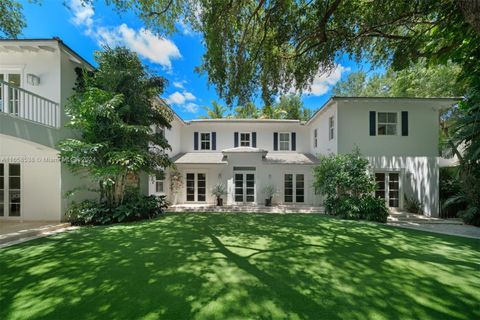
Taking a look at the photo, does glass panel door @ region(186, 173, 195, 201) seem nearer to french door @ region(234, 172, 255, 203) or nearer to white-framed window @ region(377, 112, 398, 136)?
french door @ region(234, 172, 255, 203)

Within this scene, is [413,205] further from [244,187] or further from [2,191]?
[2,191]

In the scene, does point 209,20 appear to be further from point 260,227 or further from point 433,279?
point 433,279

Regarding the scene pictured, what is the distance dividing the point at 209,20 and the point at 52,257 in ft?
28.1

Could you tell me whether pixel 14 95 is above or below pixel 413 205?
above

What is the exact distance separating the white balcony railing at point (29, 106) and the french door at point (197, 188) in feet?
28.9

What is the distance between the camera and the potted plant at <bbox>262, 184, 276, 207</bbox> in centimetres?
1504

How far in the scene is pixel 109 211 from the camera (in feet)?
31.6

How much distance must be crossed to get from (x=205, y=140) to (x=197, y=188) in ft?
15.4

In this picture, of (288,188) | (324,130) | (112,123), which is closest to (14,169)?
(112,123)

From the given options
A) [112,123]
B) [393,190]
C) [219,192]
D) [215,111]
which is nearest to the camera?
[112,123]

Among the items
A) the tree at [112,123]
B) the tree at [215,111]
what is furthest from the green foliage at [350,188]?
the tree at [215,111]

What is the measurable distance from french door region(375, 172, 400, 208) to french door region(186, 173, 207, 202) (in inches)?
444

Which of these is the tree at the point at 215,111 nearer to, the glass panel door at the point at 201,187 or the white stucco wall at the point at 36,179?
the glass panel door at the point at 201,187

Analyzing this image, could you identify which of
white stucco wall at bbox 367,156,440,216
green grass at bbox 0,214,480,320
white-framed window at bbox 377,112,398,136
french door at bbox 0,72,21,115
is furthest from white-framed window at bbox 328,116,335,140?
french door at bbox 0,72,21,115
